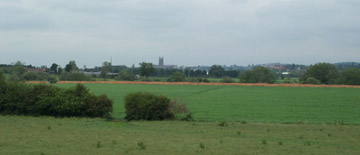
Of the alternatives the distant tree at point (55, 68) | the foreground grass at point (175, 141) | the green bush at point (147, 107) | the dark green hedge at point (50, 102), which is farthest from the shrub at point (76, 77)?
the foreground grass at point (175, 141)

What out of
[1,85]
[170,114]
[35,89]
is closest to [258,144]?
[170,114]

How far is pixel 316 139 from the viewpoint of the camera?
46.8ft

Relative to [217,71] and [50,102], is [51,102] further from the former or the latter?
[217,71]

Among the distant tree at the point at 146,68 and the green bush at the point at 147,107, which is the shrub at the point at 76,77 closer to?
the distant tree at the point at 146,68

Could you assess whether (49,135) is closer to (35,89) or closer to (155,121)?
(155,121)

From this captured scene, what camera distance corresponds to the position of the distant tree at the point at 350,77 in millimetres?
99625

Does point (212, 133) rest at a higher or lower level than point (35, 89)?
lower

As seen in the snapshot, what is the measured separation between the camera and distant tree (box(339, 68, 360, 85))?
327 feet

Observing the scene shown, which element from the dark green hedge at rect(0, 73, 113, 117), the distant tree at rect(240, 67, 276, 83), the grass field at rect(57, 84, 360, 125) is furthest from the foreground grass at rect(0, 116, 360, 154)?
the distant tree at rect(240, 67, 276, 83)

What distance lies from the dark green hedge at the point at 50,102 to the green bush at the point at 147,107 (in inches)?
71.6

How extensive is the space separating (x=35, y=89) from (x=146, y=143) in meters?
13.6

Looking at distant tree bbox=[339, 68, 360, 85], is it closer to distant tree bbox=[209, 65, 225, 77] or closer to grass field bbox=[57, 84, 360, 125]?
distant tree bbox=[209, 65, 225, 77]

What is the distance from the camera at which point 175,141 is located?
516 inches

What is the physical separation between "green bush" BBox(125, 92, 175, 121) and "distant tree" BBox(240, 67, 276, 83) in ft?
300
